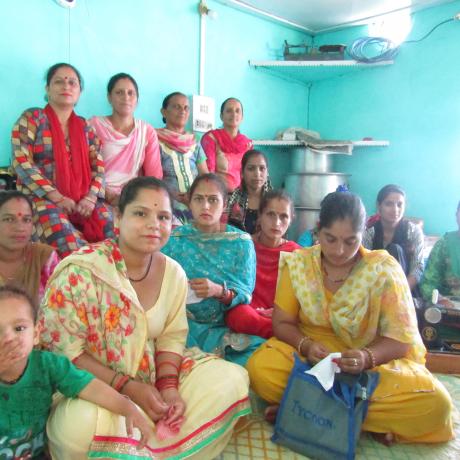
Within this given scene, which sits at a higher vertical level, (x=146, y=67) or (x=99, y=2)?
(x=99, y=2)

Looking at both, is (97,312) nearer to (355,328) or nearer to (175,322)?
(175,322)

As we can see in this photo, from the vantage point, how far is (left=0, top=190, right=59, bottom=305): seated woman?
2008 millimetres

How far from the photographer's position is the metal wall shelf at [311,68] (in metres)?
5.01

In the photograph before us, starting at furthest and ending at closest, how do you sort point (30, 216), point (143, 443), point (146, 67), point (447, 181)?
point (447, 181) → point (146, 67) → point (30, 216) → point (143, 443)

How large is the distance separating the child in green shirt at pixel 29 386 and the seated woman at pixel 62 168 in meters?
1.31

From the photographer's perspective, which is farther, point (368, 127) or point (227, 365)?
point (368, 127)

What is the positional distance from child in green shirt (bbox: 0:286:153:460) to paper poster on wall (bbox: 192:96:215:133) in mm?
3446

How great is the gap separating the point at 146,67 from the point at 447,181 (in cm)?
330

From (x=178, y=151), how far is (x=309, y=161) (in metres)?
1.96

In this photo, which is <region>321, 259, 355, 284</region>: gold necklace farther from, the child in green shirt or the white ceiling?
the white ceiling

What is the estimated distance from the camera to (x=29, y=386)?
1.30m

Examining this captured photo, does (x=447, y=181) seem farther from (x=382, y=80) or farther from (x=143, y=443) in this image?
(x=143, y=443)

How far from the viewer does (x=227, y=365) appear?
5.44ft

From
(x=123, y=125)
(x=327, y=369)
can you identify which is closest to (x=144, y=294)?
(x=327, y=369)
